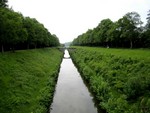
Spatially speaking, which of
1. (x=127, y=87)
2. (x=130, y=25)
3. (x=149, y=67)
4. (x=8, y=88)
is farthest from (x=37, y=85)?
(x=130, y=25)

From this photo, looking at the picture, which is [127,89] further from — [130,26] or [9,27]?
[130,26]

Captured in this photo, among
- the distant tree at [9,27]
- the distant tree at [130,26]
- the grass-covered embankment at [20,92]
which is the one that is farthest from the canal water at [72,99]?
the distant tree at [130,26]

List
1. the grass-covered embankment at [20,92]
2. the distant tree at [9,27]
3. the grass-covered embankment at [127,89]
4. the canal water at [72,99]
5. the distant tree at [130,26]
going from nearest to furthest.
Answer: the grass-covered embankment at [127,89], the grass-covered embankment at [20,92], the canal water at [72,99], the distant tree at [9,27], the distant tree at [130,26]

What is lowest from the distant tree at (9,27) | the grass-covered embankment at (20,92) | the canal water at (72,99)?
the canal water at (72,99)

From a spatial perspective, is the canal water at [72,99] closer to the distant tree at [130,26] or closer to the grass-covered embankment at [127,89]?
the grass-covered embankment at [127,89]

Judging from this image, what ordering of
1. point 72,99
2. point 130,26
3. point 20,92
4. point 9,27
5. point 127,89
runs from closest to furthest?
point 127,89 → point 20,92 → point 72,99 → point 9,27 → point 130,26

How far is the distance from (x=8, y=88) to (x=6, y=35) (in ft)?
67.9

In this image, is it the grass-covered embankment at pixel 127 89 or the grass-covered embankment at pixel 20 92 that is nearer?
the grass-covered embankment at pixel 127 89

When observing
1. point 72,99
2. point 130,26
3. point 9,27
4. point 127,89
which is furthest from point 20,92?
point 130,26

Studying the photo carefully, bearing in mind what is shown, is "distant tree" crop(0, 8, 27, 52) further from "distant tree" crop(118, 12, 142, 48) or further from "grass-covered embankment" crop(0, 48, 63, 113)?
"distant tree" crop(118, 12, 142, 48)

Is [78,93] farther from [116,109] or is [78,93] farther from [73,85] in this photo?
[116,109]

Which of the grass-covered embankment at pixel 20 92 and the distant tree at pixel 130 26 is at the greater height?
the distant tree at pixel 130 26

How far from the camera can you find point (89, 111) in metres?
23.5

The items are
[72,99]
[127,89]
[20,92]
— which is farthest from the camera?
[72,99]
